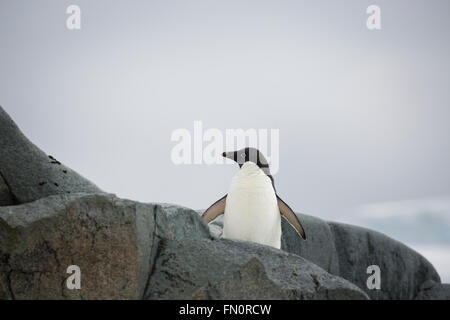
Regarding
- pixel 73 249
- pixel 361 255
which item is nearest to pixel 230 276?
pixel 73 249

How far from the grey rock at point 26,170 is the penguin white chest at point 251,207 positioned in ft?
4.33

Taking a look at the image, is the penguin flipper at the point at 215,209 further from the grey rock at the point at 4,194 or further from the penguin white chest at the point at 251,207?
the grey rock at the point at 4,194

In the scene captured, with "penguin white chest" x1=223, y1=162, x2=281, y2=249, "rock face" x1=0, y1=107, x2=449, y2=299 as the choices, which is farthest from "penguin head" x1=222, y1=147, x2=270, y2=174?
"rock face" x1=0, y1=107, x2=449, y2=299

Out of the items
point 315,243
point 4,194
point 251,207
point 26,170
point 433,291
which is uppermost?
point 26,170

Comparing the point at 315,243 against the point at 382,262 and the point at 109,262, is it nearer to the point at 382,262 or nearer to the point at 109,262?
the point at 382,262

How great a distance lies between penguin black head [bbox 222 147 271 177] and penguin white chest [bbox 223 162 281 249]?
0.36 ft

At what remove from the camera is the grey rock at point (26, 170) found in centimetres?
366

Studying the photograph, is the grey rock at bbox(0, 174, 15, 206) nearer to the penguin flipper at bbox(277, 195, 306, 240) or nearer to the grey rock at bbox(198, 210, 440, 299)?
the penguin flipper at bbox(277, 195, 306, 240)

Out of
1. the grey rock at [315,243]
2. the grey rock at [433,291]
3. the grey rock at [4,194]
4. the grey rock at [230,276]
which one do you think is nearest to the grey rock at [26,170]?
the grey rock at [4,194]

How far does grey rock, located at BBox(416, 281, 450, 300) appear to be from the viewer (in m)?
8.50

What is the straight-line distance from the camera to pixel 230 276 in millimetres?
3014
